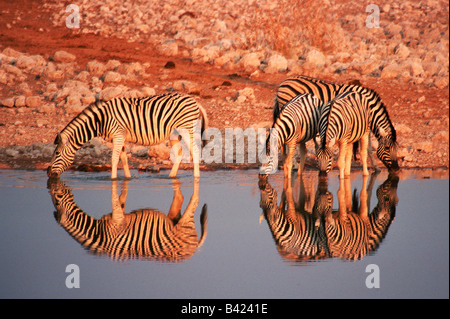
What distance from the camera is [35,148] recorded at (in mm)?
13016

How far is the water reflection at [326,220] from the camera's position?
23.4ft

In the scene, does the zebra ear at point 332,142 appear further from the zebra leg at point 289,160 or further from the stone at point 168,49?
the stone at point 168,49

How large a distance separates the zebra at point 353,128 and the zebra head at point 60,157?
3.86 metres

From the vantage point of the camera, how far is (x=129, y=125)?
36.7ft

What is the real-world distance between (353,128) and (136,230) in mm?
4382

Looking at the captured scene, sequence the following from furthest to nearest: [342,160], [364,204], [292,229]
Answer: [342,160] < [364,204] < [292,229]

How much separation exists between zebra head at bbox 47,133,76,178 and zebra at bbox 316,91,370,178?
3856mm

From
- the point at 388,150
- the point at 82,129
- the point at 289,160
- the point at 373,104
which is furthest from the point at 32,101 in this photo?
the point at 388,150

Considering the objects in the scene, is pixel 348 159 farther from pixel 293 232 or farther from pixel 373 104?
pixel 293 232

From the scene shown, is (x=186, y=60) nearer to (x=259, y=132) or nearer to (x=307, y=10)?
(x=307, y=10)

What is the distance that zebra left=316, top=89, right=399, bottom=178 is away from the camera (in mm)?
10422

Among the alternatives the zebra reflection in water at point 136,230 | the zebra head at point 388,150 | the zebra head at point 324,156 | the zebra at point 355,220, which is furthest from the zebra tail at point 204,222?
the zebra head at point 388,150
